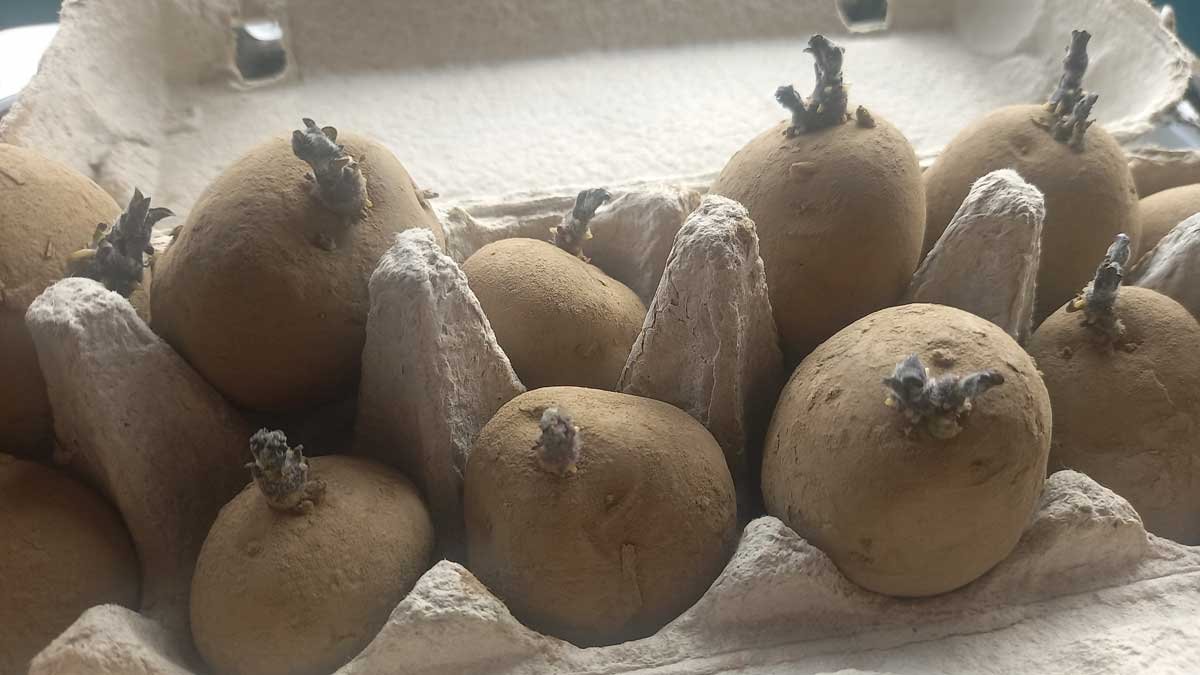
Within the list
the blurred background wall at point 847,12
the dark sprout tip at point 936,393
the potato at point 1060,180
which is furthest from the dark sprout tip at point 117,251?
the blurred background wall at point 847,12

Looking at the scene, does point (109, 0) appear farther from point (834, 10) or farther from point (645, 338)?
point (834, 10)

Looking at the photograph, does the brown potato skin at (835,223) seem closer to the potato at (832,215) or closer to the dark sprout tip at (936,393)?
the potato at (832,215)

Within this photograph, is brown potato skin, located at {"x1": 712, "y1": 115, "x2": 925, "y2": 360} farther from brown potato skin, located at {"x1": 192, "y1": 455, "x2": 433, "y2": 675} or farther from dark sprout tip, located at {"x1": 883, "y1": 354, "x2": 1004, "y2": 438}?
brown potato skin, located at {"x1": 192, "y1": 455, "x2": 433, "y2": 675}

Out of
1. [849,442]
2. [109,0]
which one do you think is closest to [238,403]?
[849,442]

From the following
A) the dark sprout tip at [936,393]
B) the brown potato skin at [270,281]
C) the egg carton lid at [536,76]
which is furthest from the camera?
the egg carton lid at [536,76]

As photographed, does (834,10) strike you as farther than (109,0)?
Yes

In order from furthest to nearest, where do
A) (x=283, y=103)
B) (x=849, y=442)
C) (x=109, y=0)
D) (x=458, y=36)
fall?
(x=458, y=36) < (x=283, y=103) < (x=109, y=0) < (x=849, y=442)

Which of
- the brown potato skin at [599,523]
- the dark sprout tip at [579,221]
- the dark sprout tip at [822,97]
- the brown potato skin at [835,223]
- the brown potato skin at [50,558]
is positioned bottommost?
the brown potato skin at [50,558]
